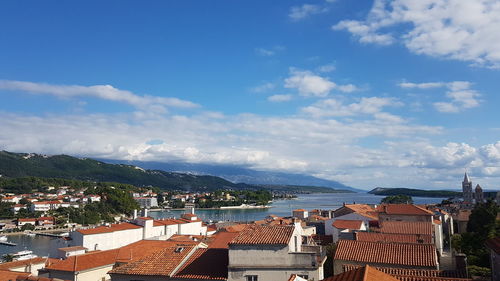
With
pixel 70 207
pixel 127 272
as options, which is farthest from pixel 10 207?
pixel 127 272

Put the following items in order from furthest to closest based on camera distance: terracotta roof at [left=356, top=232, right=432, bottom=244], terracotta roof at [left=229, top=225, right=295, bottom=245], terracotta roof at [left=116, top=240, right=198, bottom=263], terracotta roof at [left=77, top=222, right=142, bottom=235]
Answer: terracotta roof at [left=77, top=222, right=142, bottom=235], terracotta roof at [left=116, top=240, right=198, bottom=263], terracotta roof at [left=356, top=232, right=432, bottom=244], terracotta roof at [left=229, top=225, right=295, bottom=245]

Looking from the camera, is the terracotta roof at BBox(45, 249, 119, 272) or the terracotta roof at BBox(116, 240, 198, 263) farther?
the terracotta roof at BBox(116, 240, 198, 263)

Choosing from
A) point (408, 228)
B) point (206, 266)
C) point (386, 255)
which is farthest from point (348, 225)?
point (206, 266)

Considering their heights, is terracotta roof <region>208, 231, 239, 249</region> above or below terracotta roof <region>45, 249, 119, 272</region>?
above

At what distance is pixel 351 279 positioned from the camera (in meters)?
8.30

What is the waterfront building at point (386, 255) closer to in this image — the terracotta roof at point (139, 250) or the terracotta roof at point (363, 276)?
the terracotta roof at point (139, 250)

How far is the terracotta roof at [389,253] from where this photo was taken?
1781 cm

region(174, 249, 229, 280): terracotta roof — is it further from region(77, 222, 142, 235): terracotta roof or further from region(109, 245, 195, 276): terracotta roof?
region(77, 222, 142, 235): terracotta roof

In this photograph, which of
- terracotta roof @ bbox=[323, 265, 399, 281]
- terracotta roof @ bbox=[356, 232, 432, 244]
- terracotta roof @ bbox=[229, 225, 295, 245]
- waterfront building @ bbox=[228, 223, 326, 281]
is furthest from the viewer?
terracotta roof @ bbox=[356, 232, 432, 244]

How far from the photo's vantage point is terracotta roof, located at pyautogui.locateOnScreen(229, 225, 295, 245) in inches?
620

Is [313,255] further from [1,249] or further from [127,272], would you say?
[1,249]

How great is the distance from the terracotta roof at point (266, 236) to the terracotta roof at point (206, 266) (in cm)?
145

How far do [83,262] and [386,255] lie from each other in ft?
56.8

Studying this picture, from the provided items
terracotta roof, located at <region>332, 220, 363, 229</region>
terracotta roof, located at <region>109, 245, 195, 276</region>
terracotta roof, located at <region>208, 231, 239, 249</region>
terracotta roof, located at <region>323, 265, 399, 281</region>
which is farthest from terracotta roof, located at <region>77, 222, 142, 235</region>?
terracotta roof, located at <region>323, 265, 399, 281</region>
